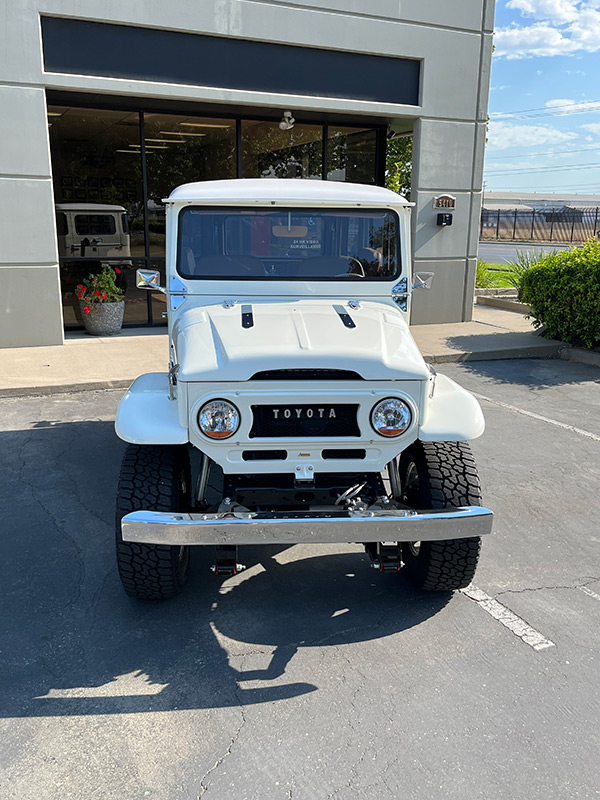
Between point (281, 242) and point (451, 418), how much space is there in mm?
1616

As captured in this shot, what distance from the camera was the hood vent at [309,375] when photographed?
128 inches

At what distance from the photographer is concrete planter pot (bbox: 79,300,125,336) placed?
417 inches

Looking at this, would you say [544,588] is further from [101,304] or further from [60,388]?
[101,304]

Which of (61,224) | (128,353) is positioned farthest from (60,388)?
(61,224)

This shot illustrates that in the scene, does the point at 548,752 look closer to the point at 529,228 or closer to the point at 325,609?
the point at 325,609

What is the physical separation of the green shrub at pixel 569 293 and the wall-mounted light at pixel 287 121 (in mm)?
4588

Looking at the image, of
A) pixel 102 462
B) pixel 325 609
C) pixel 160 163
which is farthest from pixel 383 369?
pixel 160 163

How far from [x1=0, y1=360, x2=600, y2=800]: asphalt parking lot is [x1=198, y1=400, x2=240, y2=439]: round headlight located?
1.01 meters

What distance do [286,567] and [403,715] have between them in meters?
1.35

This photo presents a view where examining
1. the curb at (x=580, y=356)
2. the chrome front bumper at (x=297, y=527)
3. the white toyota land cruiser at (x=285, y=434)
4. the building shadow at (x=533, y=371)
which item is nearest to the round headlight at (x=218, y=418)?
the white toyota land cruiser at (x=285, y=434)

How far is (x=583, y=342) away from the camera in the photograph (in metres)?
10.1

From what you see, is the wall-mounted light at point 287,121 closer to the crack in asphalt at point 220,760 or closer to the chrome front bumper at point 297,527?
the chrome front bumper at point 297,527

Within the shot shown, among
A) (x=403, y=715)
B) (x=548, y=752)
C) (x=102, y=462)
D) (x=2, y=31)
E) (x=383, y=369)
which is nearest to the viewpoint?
(x=548, y=752)

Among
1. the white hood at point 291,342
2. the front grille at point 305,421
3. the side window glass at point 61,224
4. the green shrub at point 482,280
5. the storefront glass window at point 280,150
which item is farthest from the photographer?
the green shrub at point 482,280
